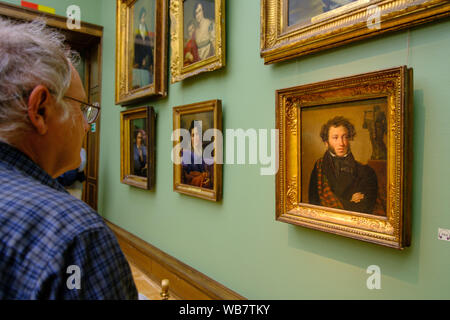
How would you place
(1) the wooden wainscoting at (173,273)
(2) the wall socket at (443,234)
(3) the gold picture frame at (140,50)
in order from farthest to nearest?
(3) the gold picture frame at (140,50)
(1) the wooden wainscoting at (173,273)
(2) the wall socket at (443,234)

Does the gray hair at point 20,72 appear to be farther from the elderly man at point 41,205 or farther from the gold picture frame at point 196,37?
the gold picture frame at point 196,37

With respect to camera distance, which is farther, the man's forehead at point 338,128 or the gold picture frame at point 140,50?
the gold picture frame at point 140,50

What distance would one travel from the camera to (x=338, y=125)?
238 cm

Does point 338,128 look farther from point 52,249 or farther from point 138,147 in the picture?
point 138,147

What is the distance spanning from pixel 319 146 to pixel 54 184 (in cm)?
190

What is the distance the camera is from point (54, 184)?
118 centimetres

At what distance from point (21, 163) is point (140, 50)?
4356 millimetres

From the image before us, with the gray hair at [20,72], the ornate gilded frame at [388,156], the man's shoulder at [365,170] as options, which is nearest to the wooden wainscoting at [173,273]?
the ornate gilded frame at [388,156]

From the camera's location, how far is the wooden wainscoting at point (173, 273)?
357 cm

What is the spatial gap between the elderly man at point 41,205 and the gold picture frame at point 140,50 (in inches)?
131

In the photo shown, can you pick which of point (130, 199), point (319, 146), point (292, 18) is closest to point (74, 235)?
point (319, 146)

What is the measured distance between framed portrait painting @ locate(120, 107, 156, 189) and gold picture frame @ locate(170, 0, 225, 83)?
96 centimetres
